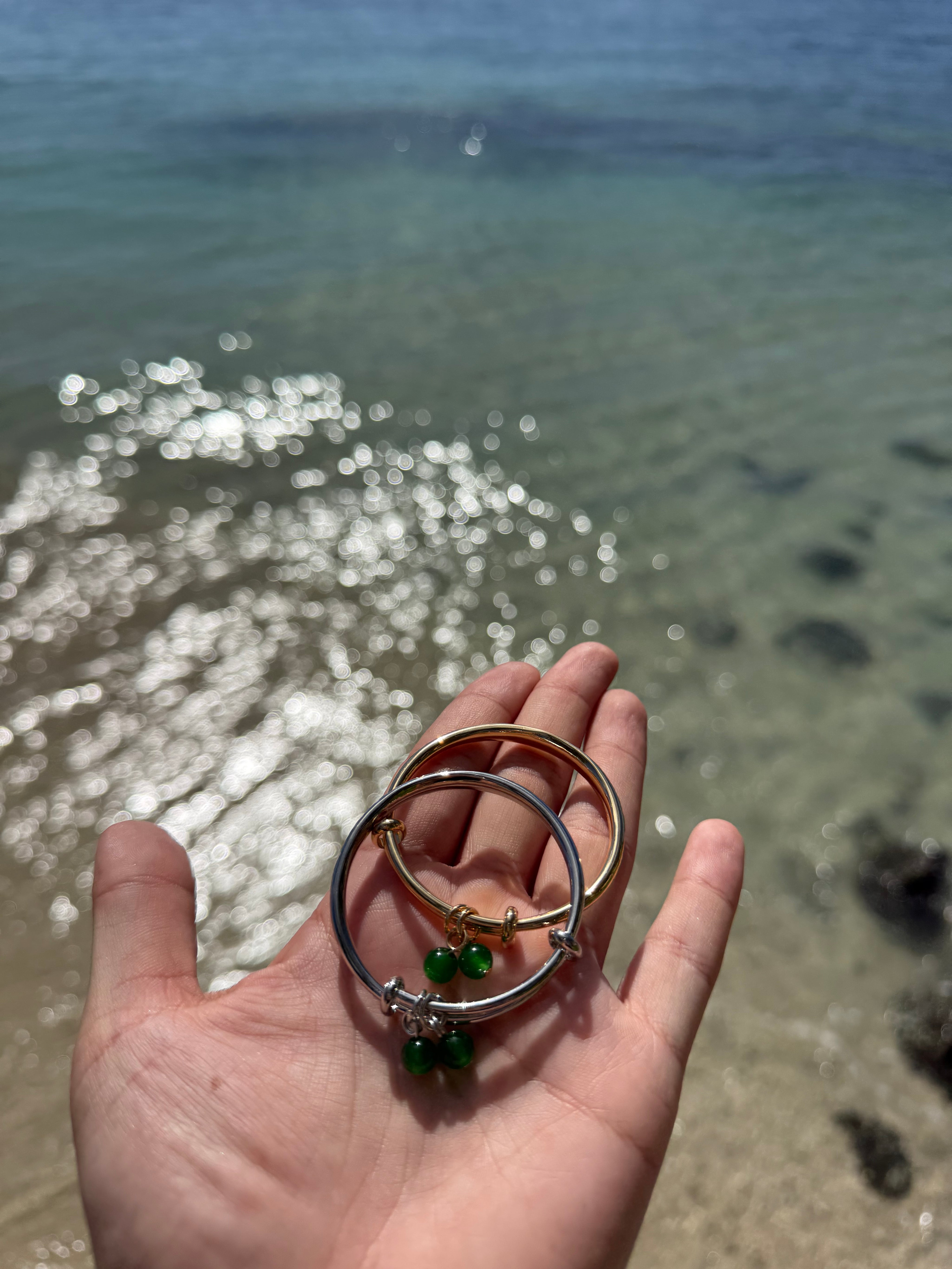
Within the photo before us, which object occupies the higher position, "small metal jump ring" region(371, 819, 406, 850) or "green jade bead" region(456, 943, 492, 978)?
"small metal jump ring" region(371, 819, 406, 850)

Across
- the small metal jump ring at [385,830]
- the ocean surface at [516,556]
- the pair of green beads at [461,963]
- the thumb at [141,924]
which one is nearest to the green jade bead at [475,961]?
the pair of green beads at [461,963]

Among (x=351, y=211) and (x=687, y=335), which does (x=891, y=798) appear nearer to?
(x=687, y=335)

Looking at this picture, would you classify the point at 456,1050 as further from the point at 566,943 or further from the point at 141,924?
the point at 141,924

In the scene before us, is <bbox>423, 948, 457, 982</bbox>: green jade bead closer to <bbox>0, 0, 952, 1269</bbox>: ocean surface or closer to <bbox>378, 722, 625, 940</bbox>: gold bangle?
<bbox>378, 722, 625, 940</bbox>: gold bangle

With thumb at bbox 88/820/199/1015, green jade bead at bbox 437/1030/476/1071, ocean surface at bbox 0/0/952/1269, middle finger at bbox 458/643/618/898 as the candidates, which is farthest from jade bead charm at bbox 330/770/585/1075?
ocean surface at bbox 0/0/952/1269

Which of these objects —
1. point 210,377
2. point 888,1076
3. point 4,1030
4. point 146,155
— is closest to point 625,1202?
point 888,1076

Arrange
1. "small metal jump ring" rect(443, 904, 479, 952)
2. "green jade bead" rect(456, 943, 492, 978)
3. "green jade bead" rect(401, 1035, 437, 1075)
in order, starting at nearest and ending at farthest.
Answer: "green jade bead" rect(401, 1035, 437, 1075) → "green jade bead" rect(456, 943, 492, 978) → "small metal jump ring" rect(443, 904, 479, 952)
